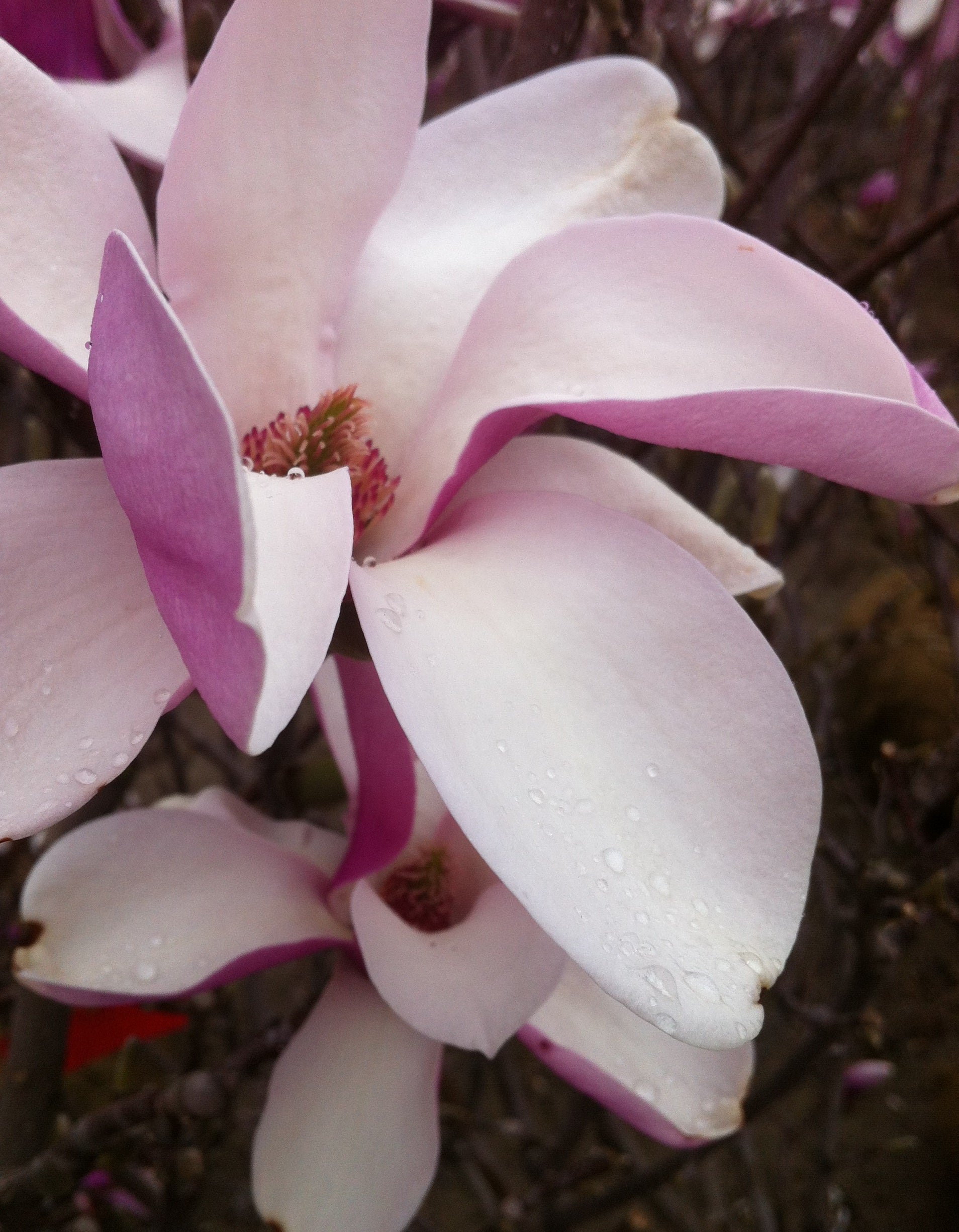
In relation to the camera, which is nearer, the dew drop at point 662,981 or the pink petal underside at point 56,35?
the dew drop at point 662,981

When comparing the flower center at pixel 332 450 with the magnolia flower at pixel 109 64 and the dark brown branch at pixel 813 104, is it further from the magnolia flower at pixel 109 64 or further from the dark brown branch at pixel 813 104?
the dark brown branch at pixel 813 104

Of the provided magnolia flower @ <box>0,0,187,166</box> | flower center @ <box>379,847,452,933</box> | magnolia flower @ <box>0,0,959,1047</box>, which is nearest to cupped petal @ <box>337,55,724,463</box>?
magnolia flower @ <box>0,0,959,1047</box>

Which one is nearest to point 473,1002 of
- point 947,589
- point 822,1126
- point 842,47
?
point 842,47

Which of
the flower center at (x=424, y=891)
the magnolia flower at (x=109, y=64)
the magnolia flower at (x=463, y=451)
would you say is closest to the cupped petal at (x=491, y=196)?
the magnolia flower at (x=463, y=451)

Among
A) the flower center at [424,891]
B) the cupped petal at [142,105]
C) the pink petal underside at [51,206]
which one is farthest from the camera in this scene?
the flower center at [424,891]

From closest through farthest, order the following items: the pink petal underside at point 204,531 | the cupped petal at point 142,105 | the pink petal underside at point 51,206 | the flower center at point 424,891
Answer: the pink petal underside at point 204,531 < the pink petal underside at point 51,206 < the cupped petal at point 142,105 < the flower center at point 424,891

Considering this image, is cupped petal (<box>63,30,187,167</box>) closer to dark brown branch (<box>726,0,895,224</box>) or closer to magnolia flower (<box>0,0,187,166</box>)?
magnolia flower (<box>0,0,187,166</box>)
